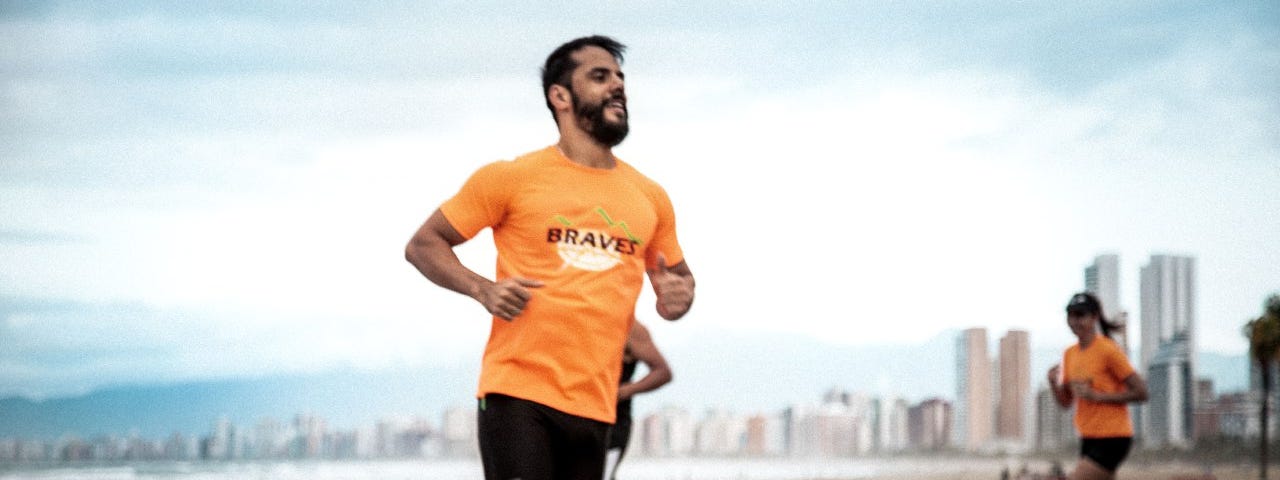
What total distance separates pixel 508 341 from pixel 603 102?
26.4 inches

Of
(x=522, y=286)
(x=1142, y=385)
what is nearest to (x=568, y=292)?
(x=522, y=286)

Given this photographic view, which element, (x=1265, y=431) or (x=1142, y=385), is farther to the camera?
(x=1265, y=431)

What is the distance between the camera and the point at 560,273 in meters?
3.88

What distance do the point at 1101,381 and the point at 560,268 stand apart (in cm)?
555

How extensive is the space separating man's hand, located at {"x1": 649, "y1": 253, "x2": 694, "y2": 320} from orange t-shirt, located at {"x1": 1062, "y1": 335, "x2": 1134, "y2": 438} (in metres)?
5.12

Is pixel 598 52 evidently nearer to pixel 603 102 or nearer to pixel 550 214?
pixel 603 102

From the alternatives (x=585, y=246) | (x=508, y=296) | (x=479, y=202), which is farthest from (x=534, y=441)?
(x=479, y=202)

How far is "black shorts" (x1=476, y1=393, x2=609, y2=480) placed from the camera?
3.82 meters

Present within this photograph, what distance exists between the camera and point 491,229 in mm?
4047

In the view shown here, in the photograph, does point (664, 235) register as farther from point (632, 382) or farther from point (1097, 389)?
point (1097, 389)

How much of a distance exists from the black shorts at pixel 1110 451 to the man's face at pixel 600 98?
17.6 ft

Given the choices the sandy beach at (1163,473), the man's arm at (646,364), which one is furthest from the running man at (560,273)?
the sandy beach at (1163,473)

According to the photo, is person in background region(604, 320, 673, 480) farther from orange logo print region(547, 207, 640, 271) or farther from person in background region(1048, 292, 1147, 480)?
orange logo print region(547, 207, 640, 271)

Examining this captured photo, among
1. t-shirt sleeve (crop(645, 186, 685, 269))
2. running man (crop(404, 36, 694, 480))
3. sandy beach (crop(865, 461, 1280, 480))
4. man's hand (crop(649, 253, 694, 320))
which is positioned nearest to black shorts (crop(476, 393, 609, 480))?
running man (crop(404, 36, 694, 480))
